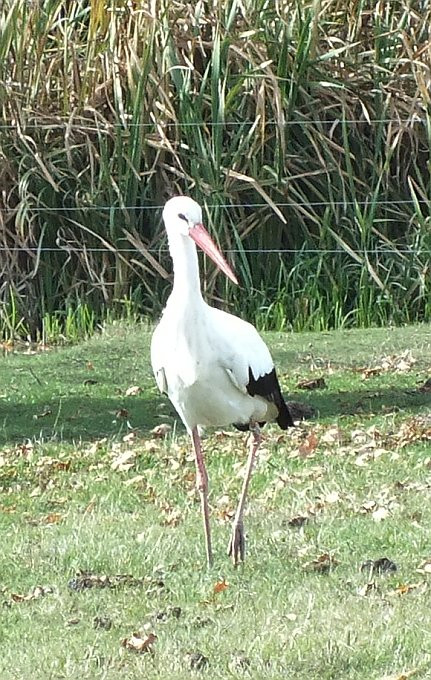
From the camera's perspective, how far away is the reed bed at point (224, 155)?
11.6m

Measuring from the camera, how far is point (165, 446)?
7828mm

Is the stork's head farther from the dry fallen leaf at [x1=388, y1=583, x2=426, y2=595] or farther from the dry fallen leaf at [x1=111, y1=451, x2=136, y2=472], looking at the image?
the dry fallen leaf at [x1=111, y1=451, x2=136, y2=472]

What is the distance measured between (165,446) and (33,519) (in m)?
1.35

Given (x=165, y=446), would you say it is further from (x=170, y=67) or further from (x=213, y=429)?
(x=170, y=67)

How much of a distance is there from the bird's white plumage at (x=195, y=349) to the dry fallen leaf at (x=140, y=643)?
1.22 meters

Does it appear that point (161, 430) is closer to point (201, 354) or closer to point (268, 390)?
point (268, 390)

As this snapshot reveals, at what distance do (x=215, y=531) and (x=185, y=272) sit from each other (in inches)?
47.4

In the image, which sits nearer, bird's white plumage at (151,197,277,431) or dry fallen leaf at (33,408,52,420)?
bird's white plumage at (151,197,277,431)

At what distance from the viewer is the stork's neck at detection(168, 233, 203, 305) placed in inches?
223

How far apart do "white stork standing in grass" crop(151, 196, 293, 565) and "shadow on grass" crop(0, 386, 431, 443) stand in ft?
7.47

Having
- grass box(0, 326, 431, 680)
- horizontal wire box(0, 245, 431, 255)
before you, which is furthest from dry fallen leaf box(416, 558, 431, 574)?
horizontal wire box(0, 245, 431, 255)

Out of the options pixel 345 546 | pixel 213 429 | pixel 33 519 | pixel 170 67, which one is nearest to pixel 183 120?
pixel 170 67

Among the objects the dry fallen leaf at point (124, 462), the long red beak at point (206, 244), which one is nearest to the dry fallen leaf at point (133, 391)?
the dry fallen leaf at point (124, 462)

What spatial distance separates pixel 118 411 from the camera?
873cm
